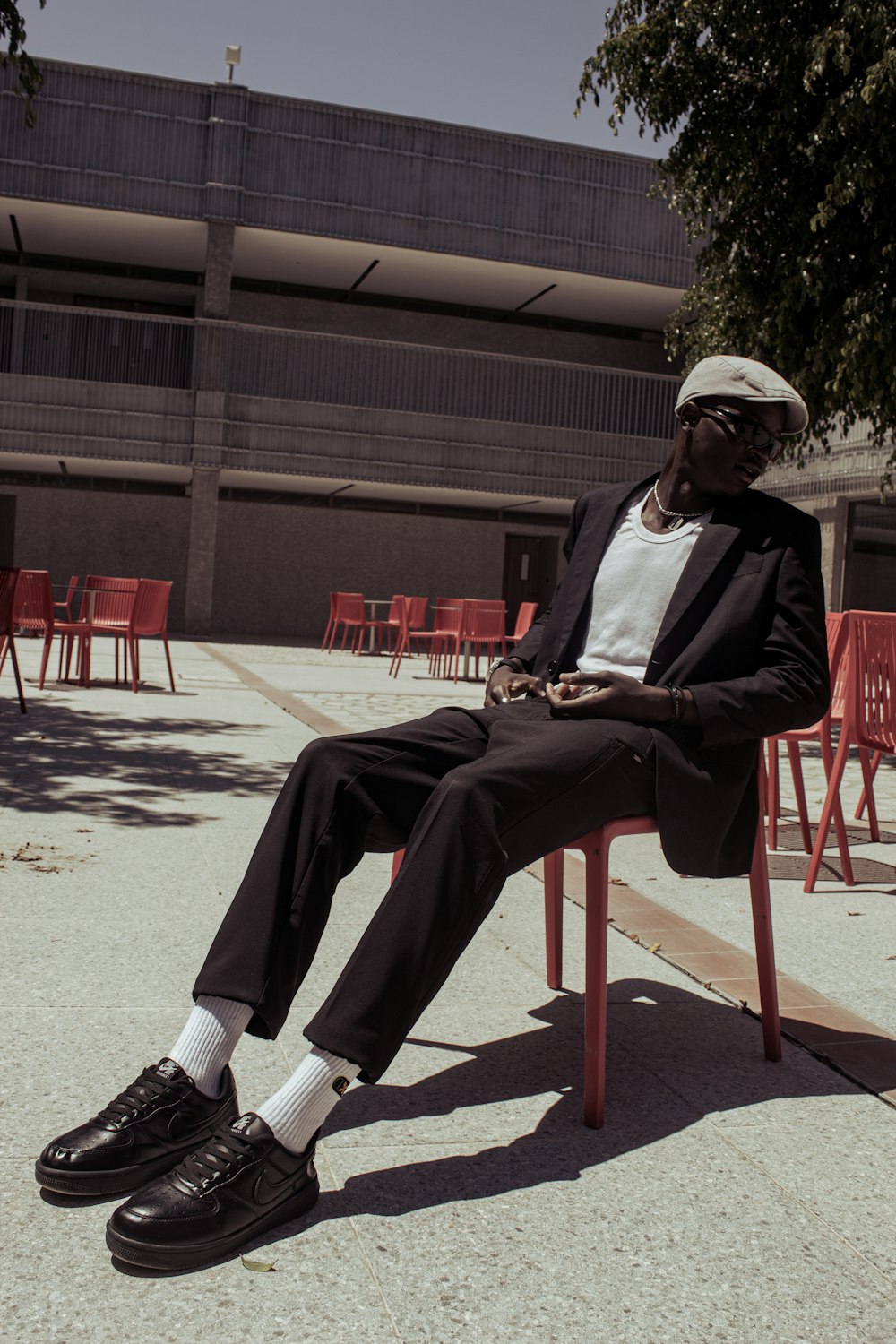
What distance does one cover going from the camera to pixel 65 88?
19547mm

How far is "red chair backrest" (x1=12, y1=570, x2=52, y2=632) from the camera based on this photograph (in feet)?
33.8

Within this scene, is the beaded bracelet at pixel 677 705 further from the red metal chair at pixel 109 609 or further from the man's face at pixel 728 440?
the red metal chair at pixel 109 609

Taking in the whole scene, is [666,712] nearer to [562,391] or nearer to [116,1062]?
[116,1062]

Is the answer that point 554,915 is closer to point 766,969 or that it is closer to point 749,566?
point 766,969

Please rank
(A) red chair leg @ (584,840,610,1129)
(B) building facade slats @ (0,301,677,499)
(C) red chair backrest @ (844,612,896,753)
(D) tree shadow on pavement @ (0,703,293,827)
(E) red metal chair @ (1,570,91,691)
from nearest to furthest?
(A) red chair leg @ (584,840,610,1129), (C) red chair backrest @ (844,612,896,753), (D) tree shadow on pavement @ (0,703,293,827), (E) red metal chair @ (1,570,91,691), (B) building facade slats @ (0,301,677,499)

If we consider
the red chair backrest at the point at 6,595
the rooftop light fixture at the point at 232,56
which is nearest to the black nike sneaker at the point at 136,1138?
the red chair backrest at the point at 6,595

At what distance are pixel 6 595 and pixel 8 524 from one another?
55.3 feet

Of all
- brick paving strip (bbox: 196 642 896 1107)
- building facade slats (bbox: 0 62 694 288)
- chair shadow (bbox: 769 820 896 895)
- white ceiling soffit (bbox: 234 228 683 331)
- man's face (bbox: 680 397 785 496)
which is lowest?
brick paving strip (bbox: 196 642 896 1107)

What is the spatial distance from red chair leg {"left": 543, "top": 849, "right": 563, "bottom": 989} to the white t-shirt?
21.5 inches

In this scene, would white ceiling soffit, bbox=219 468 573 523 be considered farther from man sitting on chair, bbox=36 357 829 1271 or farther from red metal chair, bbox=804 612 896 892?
man sitting on chair, bbox=36 357 829 1271

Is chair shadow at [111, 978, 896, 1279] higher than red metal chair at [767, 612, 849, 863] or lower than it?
lower

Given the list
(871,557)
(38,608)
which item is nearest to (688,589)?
(38,608)

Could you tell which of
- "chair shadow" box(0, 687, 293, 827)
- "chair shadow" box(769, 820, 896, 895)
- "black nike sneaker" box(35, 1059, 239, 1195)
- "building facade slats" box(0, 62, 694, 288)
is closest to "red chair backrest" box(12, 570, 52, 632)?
"chair shadow" box(0, 687, 293, 827)

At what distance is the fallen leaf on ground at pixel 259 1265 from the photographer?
1.91 metres
